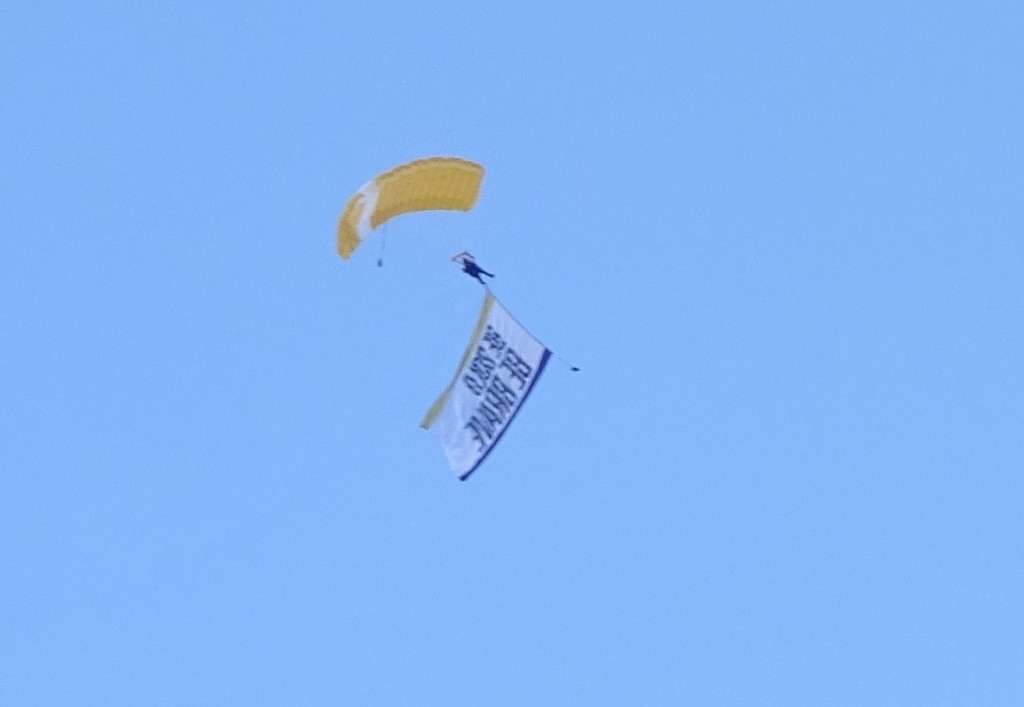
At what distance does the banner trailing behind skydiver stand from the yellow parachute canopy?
8.25ft

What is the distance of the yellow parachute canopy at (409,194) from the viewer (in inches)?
2766

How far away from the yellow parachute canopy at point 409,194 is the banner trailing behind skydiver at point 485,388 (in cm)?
251

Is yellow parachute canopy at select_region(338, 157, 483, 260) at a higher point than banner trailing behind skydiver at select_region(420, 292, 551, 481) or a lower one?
higher

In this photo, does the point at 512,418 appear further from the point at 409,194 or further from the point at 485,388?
the point at 409,194

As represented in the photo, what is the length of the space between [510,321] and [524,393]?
223 centimetres

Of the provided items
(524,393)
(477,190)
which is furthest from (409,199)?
(524,393)

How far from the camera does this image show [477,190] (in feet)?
236

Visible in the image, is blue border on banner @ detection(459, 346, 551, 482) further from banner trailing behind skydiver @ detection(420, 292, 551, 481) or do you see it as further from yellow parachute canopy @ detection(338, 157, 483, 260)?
yellow parachute canopy @ detection(338, 157, 483, 260)

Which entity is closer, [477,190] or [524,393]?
[524,393]

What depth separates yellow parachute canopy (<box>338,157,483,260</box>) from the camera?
70250mm

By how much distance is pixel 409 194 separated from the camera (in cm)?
7125

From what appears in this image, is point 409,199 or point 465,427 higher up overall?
point 409,199

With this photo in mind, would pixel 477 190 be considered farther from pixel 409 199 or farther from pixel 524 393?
pixel 524 393

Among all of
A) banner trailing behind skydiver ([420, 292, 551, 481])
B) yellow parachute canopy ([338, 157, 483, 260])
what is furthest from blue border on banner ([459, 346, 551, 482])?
yellow parachute canopy ([338, 157, 483, 260])
